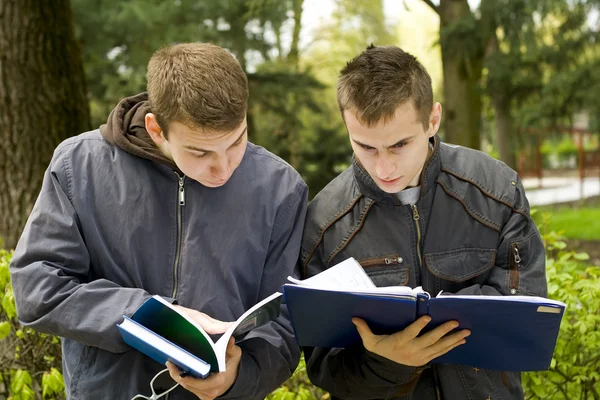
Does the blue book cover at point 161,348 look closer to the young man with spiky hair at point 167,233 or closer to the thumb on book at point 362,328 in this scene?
the young man with spiky hair at point 167,233

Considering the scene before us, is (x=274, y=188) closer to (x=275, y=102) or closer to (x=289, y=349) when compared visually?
(x=289, y=349)

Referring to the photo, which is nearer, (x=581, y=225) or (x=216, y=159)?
(x=216, y=159)

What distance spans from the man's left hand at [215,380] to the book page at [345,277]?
0.29m

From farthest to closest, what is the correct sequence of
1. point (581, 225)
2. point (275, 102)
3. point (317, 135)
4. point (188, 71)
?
1. point (581, 225)
2. point (317, 135)
3. point (275, 102)
4. point (188, 71)

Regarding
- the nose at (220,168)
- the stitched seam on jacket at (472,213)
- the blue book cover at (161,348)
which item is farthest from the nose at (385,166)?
the blue book cover at (161,348)

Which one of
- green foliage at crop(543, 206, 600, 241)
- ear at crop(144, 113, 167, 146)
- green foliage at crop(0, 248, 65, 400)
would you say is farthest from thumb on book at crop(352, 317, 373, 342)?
green foliage at crop(543, 206, 600, 241)

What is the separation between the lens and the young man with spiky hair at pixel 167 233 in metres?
2.18

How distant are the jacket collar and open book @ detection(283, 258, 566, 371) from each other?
24 cm

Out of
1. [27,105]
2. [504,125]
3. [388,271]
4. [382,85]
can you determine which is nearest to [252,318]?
[388,271]

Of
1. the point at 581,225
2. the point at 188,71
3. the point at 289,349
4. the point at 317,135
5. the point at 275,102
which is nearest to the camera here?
the point at 188,71

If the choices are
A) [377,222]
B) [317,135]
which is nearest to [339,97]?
[377,222]

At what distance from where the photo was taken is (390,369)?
2.29 meters

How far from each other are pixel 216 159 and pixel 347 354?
2.55 ft

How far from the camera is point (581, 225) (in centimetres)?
1210
